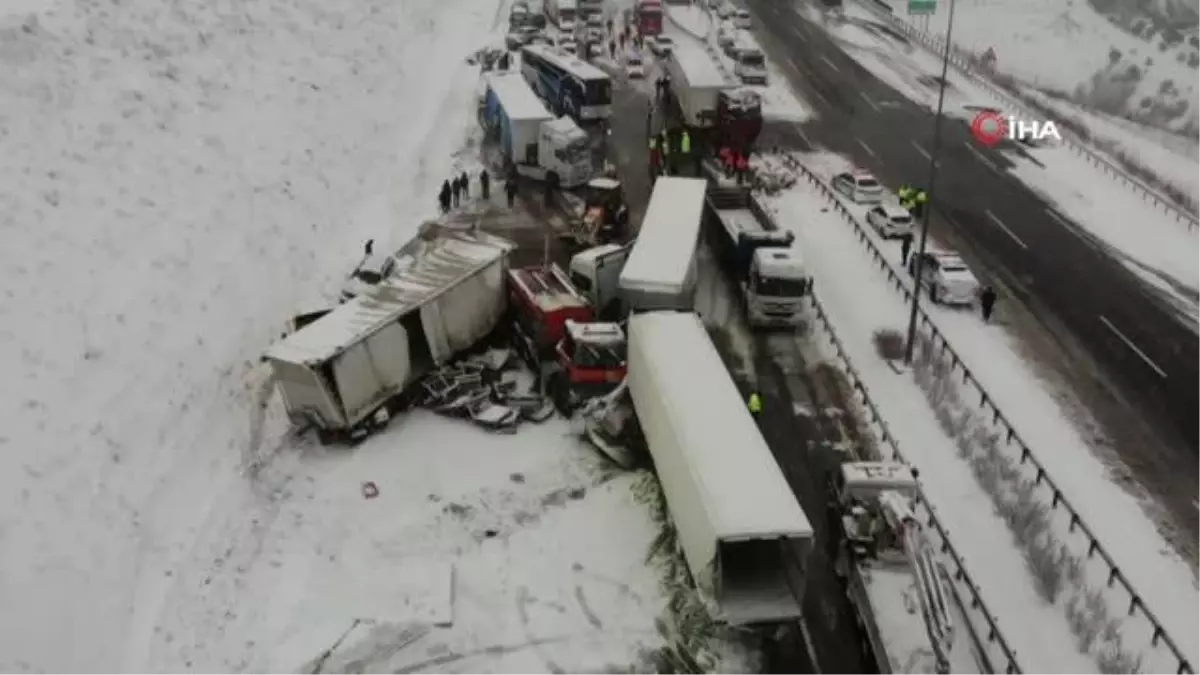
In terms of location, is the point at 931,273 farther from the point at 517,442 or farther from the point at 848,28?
the point at 848,28

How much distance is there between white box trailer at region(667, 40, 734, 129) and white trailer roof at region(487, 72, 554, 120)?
21.8 ft

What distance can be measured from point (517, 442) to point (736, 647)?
8.24 m

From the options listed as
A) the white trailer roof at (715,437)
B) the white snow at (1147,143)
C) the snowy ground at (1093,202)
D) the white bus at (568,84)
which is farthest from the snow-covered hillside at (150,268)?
the white snow at (1147,143)

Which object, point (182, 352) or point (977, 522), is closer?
point (977, 522)

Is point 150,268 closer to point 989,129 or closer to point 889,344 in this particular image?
point 889,344

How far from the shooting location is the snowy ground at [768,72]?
5381 cm

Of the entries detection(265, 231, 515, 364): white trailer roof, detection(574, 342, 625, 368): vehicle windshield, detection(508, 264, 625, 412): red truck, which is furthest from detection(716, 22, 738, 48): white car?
detection(574, 342, 625, 368): vehicle windshield

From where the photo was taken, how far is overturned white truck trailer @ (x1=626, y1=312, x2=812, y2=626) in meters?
17.1

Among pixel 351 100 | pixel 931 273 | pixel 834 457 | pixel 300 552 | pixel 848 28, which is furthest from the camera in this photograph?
pixel 848 28

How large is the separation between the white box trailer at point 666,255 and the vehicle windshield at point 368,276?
7173 millimetres

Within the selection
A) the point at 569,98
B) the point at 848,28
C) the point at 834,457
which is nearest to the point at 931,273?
the point at 834,457

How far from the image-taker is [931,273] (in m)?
33.1

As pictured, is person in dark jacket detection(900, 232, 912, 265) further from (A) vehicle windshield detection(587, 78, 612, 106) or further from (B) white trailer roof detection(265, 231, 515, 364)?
(A) vehicle windshield detection(587, 78, 612, 106)

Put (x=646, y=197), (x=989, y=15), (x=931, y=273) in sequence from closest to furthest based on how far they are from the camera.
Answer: (x=931, y=273) < (x=646, y=197) < (x=989, y=15)
